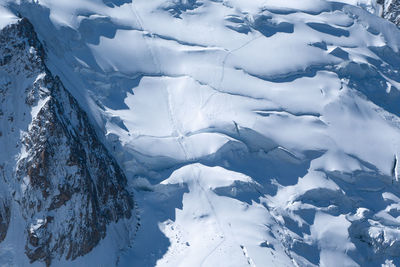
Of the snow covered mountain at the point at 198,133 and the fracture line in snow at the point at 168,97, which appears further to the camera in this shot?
the fracture line in snow at the point at 168,97

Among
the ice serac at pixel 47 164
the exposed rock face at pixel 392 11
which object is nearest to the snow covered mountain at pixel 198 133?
the ice serac at pixel 47 164

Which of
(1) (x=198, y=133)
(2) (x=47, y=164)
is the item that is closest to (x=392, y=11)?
(1) (x=198, y=133)

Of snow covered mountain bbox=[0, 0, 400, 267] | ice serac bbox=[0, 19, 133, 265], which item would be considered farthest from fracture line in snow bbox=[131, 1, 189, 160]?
ice serac bbox=[0, 19, 133, 265]

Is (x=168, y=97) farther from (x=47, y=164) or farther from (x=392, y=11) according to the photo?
(x=392, y=11)

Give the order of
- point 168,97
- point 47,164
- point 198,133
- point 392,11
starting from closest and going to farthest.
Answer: point 47,164 → point 198,133 → point 168,97 → point 392,11

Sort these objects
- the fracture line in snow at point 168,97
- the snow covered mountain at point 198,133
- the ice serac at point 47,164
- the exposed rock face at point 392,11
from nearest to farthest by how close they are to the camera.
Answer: the ice serac at point 47,164 < the snow covered mountain at point 198,133 < the fracture line in snow at point 168,97 < the exposed rock face at point 392,11

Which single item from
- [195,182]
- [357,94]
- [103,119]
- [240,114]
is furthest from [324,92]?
[103,119]

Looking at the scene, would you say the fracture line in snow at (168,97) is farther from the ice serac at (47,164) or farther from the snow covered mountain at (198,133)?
the ice serac at (47,164)
